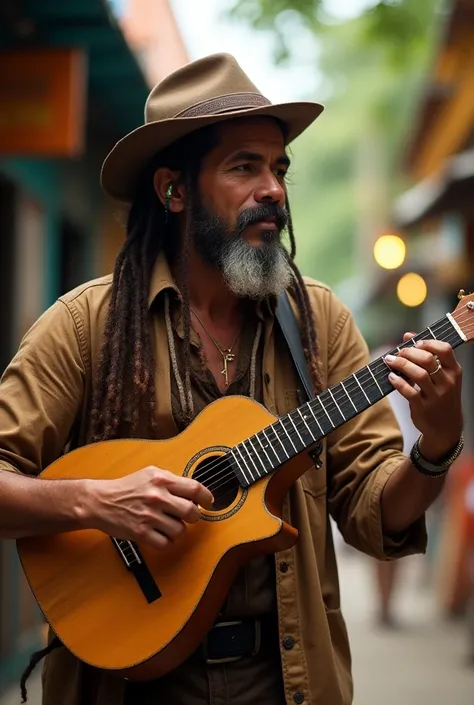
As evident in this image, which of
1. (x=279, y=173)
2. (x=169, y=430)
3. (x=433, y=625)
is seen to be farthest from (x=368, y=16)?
(x=169, y=430)

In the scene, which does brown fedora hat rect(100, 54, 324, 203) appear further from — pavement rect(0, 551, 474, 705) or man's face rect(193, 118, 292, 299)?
pavement rect(0, 551, 474, 705)

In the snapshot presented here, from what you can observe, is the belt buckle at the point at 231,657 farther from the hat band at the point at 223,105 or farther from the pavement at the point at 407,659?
the pavement at the point at 407,659

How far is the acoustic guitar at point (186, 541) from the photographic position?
2.61 metres

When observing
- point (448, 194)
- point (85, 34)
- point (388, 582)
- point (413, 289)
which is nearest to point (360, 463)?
point (85, 34)

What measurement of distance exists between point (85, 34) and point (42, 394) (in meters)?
4.36

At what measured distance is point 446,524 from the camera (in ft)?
31.5

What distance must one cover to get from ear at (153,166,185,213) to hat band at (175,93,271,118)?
193 millimetres

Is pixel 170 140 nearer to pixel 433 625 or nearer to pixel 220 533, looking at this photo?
pixel 220 533

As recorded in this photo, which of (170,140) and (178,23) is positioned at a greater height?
(178,23)

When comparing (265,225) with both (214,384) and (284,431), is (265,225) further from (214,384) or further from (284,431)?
(284,431)

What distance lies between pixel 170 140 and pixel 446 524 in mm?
7220

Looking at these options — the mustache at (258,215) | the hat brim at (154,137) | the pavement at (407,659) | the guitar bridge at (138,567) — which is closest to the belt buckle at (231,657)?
the guitar bridge at (138,567)

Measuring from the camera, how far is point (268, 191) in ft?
9.66

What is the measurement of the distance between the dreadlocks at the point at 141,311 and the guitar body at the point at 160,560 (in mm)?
98
